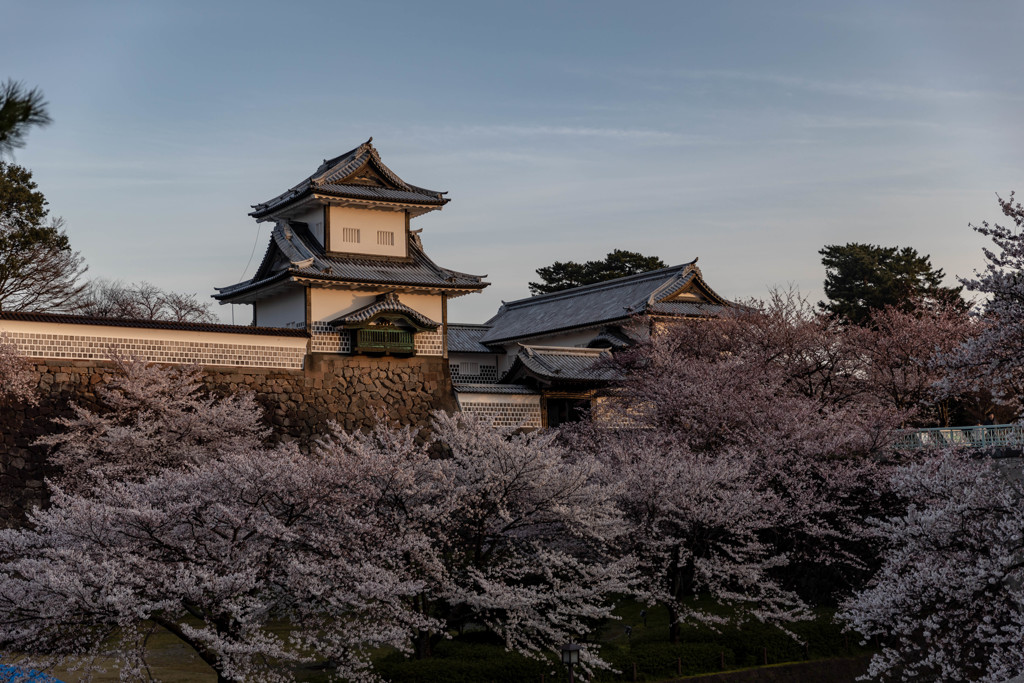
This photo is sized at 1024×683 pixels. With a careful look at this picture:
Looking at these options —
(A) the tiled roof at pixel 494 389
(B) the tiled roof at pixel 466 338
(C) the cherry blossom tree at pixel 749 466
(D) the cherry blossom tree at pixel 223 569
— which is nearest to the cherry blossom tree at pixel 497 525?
(D) the cherry blossom tree at pixel 223 569

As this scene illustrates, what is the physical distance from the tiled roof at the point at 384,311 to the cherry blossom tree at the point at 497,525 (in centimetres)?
1060

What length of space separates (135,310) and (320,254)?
86.2 ft

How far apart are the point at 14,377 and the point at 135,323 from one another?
308 centimetres

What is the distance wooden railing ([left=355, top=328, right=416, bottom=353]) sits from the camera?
29062 mm

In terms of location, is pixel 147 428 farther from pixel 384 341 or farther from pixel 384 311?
pixel 384 311

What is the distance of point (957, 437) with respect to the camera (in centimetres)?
2389

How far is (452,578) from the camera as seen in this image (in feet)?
55.7

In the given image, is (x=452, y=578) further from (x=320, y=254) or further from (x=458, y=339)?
(x=458, y=339)

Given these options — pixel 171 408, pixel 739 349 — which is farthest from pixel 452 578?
pixel 739 349

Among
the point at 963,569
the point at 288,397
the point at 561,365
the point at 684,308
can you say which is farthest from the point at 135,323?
the point at 684,308

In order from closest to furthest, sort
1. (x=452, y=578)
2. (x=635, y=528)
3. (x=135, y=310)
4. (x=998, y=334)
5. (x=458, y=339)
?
1. (x=998, y=334)
2. (x=452, y=578)
3. (x=635, y=528)
4. (x=458, y=339)
5. (x=135, y=310)

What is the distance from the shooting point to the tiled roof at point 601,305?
37469 mm

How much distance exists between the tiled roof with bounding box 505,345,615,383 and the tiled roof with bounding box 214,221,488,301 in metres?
2.77

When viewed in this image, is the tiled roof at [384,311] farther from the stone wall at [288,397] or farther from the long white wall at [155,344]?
the long white wall at [155,344]
